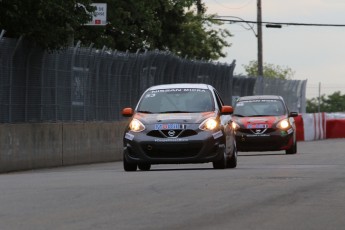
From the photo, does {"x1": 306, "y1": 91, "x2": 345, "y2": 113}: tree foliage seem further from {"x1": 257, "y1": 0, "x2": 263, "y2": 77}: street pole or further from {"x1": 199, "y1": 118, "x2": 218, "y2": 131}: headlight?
{"x1": 199, "y1": 118, "x2": 218, "y2": 131}: headlight

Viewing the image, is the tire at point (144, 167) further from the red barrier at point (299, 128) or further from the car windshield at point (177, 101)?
the red barrier at point (299, 128)

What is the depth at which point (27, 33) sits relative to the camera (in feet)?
85.1

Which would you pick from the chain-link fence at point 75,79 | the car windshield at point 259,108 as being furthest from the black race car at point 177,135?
the car windshield at point 259,108

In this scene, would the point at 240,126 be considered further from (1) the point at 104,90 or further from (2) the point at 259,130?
(1) the point at 104,90

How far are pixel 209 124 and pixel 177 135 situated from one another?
0.62 meters

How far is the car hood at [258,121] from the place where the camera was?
31.4m

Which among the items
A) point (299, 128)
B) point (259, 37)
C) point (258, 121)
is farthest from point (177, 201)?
point (259, 37)

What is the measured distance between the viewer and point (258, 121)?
31547 mm

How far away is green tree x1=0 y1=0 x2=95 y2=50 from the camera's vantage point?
84.3 ft

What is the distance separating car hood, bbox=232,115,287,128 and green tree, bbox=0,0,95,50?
676cm

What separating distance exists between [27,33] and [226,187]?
1111 centimetres

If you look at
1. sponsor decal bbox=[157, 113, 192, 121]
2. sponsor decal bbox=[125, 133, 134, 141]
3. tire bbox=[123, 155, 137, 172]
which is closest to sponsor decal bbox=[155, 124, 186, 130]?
sponsor decal bbox=[157, 113, 192, 121]

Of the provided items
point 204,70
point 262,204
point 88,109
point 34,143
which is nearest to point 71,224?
point 262,204

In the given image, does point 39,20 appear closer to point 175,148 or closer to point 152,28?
point 175,148
